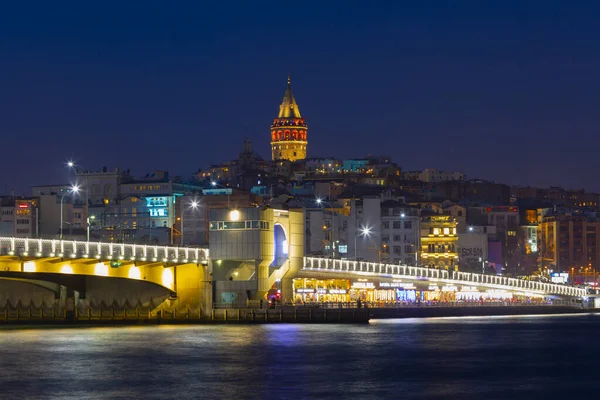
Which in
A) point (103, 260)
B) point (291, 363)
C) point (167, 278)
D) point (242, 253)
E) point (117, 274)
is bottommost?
point (291, 363)

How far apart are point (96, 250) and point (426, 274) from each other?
56.6 meters

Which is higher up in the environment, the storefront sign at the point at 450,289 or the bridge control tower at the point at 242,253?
the bridge control tower at the point at 242,253

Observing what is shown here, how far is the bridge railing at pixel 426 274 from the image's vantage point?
137m

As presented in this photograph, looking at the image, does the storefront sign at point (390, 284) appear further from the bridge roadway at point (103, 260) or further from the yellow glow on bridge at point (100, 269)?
the yellow glow on bridge at point (100, 269)

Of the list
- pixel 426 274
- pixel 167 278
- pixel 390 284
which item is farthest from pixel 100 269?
pixel 390 284

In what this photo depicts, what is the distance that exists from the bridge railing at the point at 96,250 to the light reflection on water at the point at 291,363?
6179mm

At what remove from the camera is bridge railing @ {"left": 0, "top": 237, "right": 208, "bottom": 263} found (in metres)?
104

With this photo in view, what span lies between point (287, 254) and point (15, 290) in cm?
2711

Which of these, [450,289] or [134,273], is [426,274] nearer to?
[450,289]

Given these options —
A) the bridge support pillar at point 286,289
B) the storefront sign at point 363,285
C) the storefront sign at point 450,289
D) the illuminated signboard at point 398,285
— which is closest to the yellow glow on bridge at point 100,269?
the bridge support pillar at point 286,289

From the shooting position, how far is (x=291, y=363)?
8069 centimetres

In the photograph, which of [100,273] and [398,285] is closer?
[100,273]

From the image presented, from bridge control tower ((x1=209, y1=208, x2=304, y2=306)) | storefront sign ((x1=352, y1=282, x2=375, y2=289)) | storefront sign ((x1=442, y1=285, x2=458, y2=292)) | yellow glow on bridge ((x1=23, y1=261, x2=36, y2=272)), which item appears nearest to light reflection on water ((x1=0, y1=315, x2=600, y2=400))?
bridge control tower ((x1=209, y1=208, x2=304, y2=306))

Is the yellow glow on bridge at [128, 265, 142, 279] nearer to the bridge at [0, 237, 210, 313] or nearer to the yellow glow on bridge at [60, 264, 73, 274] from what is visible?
the bridge at [0, 237, 210, 313]
